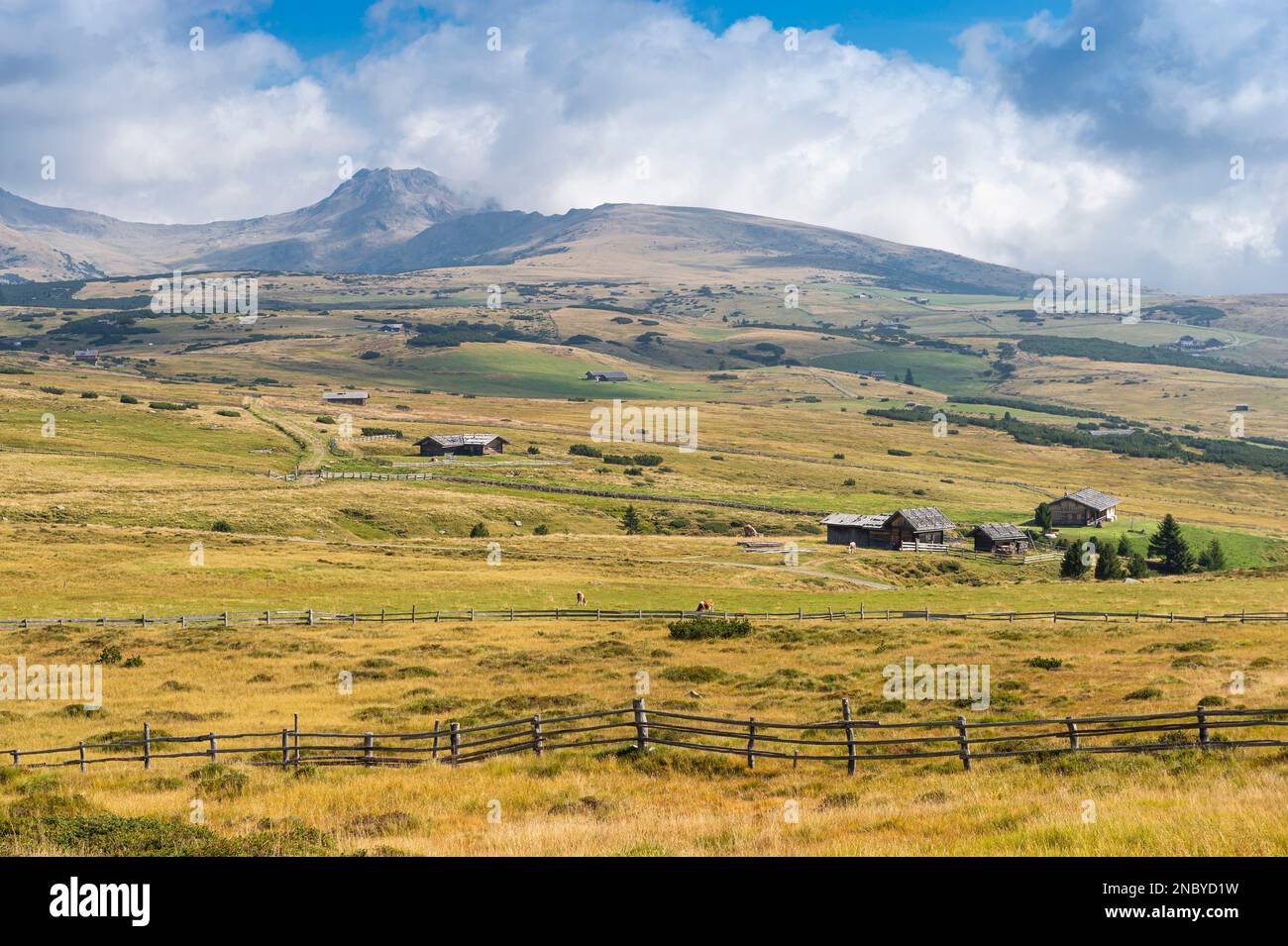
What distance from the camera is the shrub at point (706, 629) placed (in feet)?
166

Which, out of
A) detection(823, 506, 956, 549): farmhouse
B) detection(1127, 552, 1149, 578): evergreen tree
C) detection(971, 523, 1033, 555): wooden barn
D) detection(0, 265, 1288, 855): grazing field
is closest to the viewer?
detection(0, 265, 1288, 855): grazing field

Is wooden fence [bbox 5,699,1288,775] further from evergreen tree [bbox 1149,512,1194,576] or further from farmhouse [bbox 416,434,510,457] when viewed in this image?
farmhouse [bbox 416,434,510,457]

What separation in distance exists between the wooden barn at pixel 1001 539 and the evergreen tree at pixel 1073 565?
12177 millimetres

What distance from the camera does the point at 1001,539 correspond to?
341 ft

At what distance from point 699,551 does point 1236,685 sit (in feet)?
200

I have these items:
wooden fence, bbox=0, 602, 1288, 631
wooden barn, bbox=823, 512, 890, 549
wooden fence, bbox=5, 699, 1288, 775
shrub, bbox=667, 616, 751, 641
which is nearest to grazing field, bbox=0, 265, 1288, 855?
wooden fence, bbox=5, 699, 1288, 775

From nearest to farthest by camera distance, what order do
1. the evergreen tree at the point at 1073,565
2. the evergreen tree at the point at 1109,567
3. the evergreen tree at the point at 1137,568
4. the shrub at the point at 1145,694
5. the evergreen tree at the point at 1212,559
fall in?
the shrub at the point at 1145,694 < the evergreen tree at the point at 1073,565 < the evergreen tree at the point at 1109,567 < the evergreen tree at the point at 1137,568 < the evergreen tree at the point at 1212,559

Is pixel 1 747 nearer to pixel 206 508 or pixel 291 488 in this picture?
pixel 206 508

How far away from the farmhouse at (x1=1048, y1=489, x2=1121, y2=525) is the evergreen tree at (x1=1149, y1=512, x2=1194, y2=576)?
13698mm

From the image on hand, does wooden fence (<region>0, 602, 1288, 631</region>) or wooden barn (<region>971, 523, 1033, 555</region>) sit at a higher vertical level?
wooden barn (<region>971, 523, 1033, 555</region>)

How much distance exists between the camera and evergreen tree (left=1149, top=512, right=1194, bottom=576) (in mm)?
99688

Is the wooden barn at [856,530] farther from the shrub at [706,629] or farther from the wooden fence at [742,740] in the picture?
the wooden fence at [742,740]

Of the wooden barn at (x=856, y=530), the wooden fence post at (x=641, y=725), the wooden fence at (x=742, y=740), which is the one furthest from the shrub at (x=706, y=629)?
the wooden barn at (x=856, y=530)
